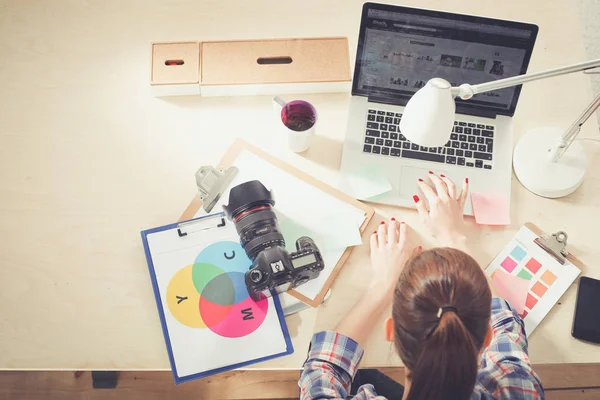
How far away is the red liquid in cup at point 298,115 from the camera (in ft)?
3.70

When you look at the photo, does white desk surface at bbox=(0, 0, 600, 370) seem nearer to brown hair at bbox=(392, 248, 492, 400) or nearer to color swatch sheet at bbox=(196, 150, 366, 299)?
color swatch sheet at bbox=(196, 150, 366, 299)

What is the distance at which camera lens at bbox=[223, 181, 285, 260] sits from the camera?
1.00 meters

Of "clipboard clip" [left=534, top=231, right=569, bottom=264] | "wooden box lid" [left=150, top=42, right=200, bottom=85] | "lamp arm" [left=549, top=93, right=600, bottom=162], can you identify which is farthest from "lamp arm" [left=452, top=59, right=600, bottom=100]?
"wooden box lid" [left=150, top=42, right=200, bottom=85]

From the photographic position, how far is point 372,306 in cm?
104

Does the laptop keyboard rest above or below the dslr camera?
above

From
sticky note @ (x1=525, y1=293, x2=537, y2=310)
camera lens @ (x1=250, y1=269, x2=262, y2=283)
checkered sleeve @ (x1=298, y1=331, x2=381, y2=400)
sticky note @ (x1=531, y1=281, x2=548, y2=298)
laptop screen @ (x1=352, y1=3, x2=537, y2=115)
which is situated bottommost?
checkered sleeve @ (x1=298, y1=331, x2=381, y2=400)

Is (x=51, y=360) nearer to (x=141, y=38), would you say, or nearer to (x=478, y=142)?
(x=141, y=38)

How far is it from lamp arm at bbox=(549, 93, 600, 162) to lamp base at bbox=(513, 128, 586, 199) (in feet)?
0.07

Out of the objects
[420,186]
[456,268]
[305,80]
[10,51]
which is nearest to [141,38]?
[10,51]

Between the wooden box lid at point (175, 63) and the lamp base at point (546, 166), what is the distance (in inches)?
29.1

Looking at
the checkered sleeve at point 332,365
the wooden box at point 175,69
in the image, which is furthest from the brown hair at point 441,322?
the wooden box at point 175,69

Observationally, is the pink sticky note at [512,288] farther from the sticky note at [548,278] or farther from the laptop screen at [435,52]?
the laptop screen at [435,52]

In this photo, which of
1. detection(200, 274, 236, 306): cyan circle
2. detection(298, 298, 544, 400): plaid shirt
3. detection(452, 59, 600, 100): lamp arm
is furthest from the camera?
detection(200, 274, 236, 306): cyan circle

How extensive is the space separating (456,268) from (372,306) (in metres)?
0.27
